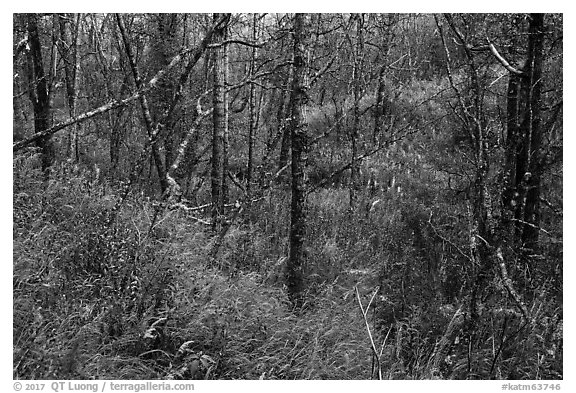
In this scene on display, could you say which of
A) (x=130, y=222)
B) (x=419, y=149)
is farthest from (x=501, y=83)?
(x=130, y=222)

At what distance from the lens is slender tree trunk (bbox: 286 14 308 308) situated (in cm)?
509

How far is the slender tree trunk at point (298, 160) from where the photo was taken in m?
5.09

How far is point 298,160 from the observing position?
5.15m

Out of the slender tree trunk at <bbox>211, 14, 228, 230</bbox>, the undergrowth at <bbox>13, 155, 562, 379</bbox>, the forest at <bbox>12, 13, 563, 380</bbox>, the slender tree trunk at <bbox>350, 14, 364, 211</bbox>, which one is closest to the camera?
the undergrowth at <bbox>13, 155, 562, 379</bbox>

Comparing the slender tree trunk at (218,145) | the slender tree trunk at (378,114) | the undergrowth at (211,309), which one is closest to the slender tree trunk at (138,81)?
the undergrowth at (211,309)

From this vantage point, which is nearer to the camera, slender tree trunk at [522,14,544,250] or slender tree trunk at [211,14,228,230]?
slender tree trunk at [522,14,544,250]

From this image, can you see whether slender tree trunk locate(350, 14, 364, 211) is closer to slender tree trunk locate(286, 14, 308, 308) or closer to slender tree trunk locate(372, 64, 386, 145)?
slender tree trunk locate(372, 64, 386, 145)

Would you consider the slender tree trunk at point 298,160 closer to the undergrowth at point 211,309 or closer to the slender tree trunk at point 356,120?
the undergrowth at point 211,309

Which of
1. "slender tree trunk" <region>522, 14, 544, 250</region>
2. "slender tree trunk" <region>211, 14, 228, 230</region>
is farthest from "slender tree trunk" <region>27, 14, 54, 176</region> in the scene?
"slender tree trunk" <region>522, 14, 544, 250</region>

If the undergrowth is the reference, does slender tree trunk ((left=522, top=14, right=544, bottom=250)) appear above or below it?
above

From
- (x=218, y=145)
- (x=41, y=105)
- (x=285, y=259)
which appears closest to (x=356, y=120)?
(x=218, y=145)

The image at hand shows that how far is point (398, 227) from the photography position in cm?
825

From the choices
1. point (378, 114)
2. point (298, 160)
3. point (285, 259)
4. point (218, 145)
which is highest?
point (298, 160)

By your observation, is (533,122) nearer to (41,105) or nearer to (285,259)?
(285,259)
